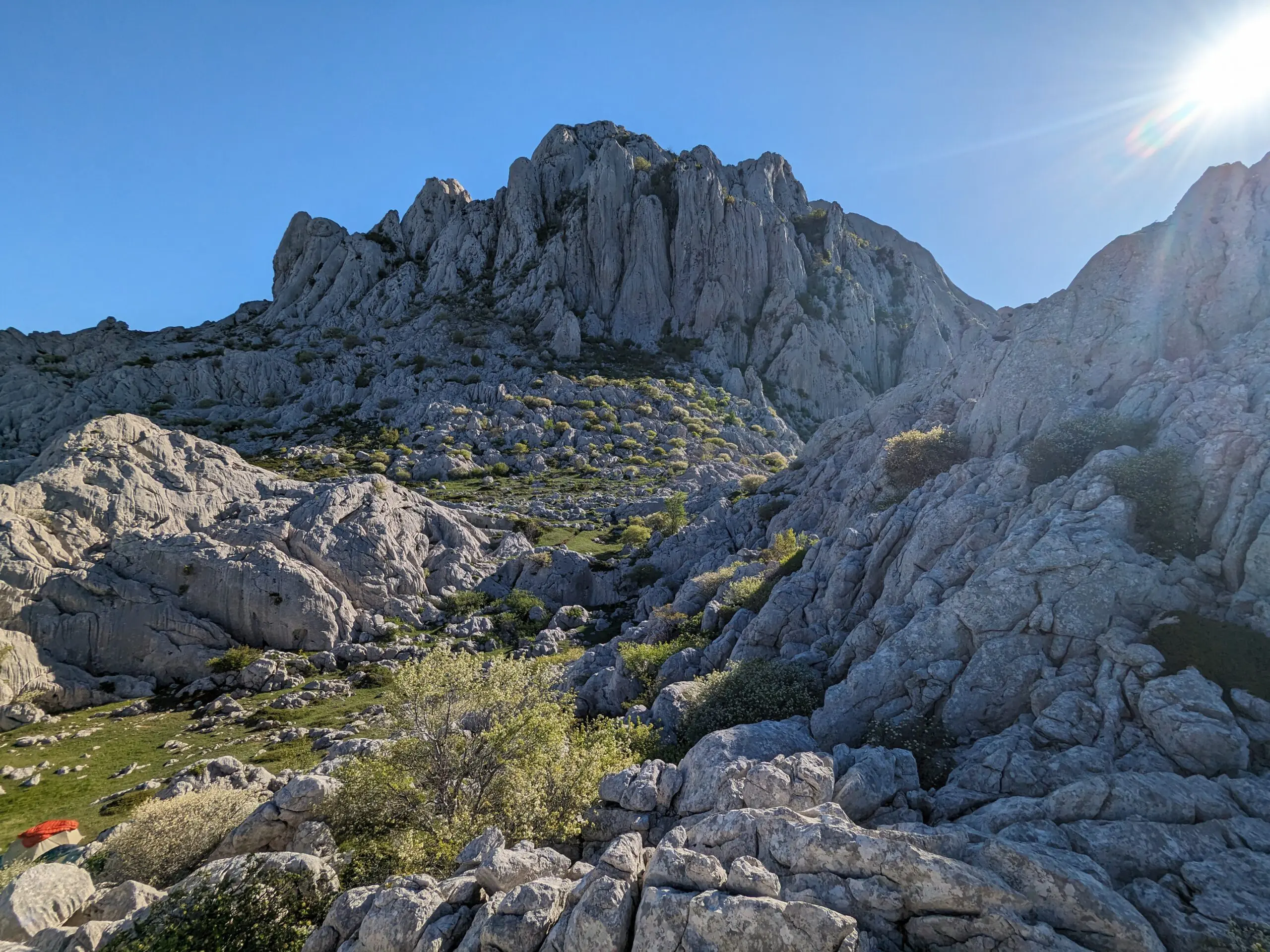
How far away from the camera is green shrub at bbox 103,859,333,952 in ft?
46.2

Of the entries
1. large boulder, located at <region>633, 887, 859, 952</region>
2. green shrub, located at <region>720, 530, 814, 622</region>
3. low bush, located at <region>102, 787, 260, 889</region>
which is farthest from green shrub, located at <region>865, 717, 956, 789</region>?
low bush, located at <region>102, 787, 260, 889</region>

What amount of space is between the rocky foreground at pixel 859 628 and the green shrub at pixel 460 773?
1.11 metres

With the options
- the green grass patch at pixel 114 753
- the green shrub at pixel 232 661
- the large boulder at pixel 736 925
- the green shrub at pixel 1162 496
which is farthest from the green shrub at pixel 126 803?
the green shrub at pixel 1162 496

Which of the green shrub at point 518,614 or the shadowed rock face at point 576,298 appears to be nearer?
the green shrub at point 518,614

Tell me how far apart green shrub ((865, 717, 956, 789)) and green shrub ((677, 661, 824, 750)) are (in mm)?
3629

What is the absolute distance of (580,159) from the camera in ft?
527

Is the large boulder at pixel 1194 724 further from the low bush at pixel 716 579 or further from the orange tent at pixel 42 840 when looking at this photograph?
the orange tent at pixel 42 840

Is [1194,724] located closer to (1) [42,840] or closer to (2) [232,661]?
(1) [42,840]

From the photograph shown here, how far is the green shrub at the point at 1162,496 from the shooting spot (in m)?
18.5

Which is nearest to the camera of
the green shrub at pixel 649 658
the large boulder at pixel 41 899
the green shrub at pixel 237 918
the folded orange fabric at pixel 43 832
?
the green shrub at pixel 237 918

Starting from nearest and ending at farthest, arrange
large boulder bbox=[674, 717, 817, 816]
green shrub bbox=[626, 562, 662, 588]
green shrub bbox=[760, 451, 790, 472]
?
large boulder bbox=[674, 717, 817, 816], green shrub bbox=[626, 562, 662, 588], green shrub bbox=[760, 451, 790, 472]

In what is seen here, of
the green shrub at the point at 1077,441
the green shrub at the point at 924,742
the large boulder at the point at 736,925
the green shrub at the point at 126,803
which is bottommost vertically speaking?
the green shrub at the point at 126,803

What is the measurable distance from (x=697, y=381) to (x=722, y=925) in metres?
125

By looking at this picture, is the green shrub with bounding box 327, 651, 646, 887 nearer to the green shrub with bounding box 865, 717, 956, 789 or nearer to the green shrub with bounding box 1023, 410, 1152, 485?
the green shrub with bounding box 865, 717, 956, 789
